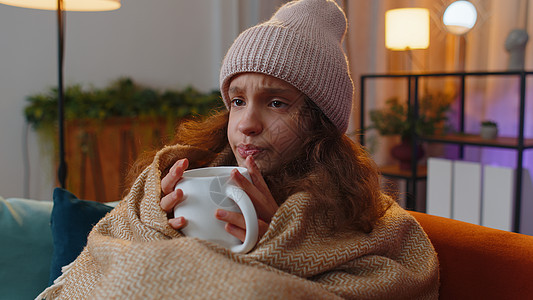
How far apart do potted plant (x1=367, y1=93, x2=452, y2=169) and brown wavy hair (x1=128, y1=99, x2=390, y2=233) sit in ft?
5.89

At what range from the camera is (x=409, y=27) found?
256cm

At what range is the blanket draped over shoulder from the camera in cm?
58

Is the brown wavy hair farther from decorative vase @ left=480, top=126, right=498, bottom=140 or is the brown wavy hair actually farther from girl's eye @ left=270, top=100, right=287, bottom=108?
decorative vase @ left=480, top=126, right=498, bottom=140

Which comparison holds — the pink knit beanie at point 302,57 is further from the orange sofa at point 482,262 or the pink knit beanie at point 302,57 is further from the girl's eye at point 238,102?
the orange sofa at point 482,262

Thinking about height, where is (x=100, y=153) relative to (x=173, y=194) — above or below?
below

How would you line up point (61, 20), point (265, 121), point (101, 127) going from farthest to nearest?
point (101, 127) < point (61, 20) < point (265, 121)

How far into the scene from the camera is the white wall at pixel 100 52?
2.50m

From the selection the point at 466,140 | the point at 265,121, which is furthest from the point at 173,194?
the point at 466,140

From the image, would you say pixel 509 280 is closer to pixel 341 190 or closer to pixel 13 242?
pixel 341 190

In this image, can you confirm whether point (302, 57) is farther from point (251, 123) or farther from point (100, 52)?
point (100, 52)

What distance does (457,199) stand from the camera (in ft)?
7.30

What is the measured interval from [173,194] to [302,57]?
36cm

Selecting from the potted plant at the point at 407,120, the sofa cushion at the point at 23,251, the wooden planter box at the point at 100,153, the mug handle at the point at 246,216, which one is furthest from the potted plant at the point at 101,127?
the mug handle at the point at 246,216

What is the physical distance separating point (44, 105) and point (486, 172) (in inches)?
84.1
